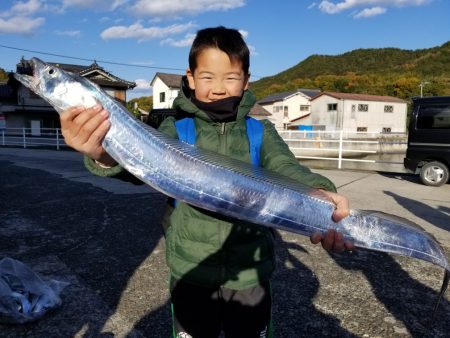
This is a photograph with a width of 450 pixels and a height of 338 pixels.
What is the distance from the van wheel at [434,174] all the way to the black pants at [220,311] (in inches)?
349

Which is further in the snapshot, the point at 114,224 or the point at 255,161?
the point at 114,224

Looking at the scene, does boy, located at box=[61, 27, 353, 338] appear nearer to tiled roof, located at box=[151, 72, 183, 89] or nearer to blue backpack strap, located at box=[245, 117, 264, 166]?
blue backpack strap, located at box=[245, 117, 264, 166]

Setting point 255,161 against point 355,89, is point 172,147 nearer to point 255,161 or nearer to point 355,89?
point 255,161

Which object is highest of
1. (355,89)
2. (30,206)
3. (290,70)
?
(290,70)

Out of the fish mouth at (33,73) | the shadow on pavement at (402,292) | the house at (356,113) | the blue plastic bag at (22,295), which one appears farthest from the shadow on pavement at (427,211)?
the house at (356,113)

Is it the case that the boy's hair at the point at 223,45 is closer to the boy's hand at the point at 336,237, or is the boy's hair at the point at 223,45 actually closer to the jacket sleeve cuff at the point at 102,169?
the jacket sleeve cuff at the point at 102,169

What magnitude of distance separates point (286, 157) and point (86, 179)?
872cm

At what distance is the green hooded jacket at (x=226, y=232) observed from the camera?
1841 mm

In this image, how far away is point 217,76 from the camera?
6.47 ft

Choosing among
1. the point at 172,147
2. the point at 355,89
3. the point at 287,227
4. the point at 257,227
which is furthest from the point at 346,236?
the point at 355,89

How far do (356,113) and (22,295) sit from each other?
169 feet

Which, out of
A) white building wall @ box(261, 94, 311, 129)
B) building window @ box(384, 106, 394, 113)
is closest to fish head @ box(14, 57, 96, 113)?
white building wall @ box(261, 94, 311, 129)

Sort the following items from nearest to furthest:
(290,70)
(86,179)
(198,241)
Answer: (198,241)
(86,179)
(290,70)

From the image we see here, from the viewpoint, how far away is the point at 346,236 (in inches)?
66.7
